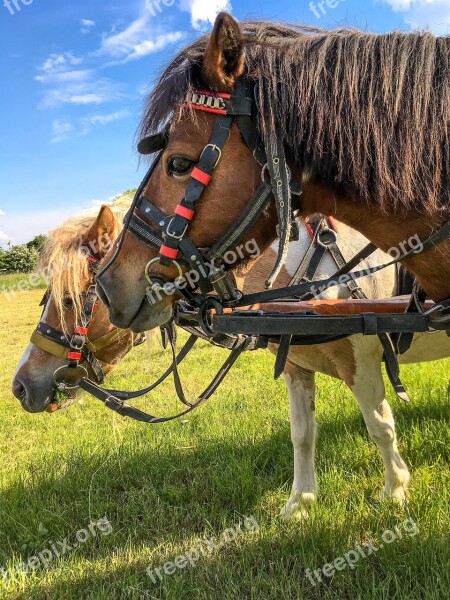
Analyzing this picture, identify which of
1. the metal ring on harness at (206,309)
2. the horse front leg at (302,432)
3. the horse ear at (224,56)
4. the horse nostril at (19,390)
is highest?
the horse ear at (224,56)

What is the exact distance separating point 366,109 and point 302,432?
2.28m

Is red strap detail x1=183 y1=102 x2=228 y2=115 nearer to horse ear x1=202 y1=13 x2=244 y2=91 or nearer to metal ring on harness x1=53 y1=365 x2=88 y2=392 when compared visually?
horse ear x1=202 y1=13 x2=244 y2=91

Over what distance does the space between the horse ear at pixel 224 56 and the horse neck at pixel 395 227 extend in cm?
45

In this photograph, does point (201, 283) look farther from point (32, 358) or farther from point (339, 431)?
point (339, 431)

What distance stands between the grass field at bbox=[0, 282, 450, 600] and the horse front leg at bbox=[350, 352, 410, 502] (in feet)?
0.39

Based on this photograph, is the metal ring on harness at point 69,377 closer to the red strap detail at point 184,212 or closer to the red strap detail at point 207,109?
the red strap detail at point 184,212

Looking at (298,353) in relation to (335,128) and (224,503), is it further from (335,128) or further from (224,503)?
(335,128)

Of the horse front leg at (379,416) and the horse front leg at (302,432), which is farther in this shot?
the horse front leg at (302,432)

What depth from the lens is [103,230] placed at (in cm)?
297

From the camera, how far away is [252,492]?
2.93m

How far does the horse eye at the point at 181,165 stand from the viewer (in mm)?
1521

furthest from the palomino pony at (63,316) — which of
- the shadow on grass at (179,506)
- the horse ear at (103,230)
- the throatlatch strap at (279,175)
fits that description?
the throatlatch strap at (279,175)

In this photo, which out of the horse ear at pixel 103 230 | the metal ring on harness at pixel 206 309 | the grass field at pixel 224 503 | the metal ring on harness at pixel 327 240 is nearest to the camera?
the metal ring on harness at pixel 206 309

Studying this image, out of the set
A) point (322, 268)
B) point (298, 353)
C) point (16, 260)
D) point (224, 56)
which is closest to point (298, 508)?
point (298, 353)
